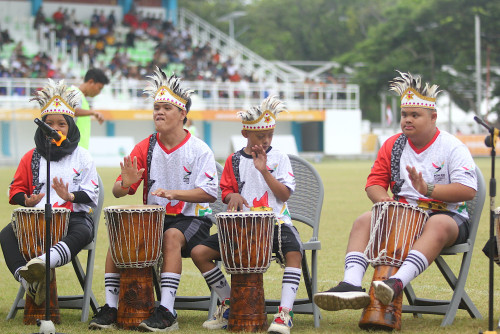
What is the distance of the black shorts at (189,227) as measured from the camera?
5.50m

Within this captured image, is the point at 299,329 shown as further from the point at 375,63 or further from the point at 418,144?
the point at 375,63

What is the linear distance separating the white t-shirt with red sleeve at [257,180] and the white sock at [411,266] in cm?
91

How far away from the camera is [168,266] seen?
5.32m

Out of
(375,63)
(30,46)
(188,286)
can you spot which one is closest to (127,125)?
(30,46)

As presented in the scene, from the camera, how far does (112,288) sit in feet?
17.8

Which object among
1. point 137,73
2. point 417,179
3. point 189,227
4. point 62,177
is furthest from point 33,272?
point 137,73

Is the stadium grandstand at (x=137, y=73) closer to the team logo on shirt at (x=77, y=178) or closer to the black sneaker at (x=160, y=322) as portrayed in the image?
the team logo on shirt at (x=77, y=178)

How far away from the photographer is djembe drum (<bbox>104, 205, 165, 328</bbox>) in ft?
17.3

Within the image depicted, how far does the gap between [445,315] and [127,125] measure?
112 ft

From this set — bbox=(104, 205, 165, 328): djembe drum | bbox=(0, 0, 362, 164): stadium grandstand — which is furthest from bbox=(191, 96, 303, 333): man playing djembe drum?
bbox=(0, 0, 362, 164): stadium grandstand

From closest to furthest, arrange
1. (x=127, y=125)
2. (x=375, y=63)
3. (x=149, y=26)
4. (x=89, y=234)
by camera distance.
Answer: (x=89, y=234)
(x=127, y=125)
(x=149, y=26)
(x=375, y=63)

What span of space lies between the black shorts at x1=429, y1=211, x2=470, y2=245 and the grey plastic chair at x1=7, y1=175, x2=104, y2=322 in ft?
A: 7.63

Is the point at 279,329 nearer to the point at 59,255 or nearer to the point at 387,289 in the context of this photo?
the point at 387,289

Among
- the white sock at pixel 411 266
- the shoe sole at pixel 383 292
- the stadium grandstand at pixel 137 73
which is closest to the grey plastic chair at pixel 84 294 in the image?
the shoe sole at pixel 383 292
